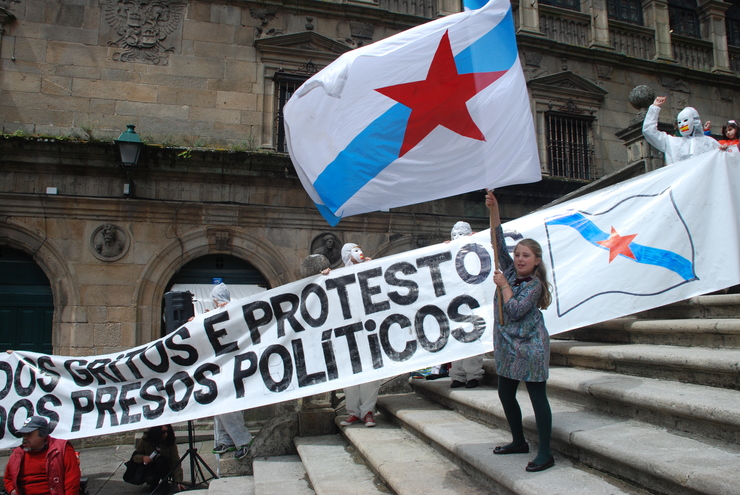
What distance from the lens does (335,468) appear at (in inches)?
185

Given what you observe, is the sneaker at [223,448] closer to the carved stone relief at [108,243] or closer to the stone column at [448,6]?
the carved stone relief at [108,243]

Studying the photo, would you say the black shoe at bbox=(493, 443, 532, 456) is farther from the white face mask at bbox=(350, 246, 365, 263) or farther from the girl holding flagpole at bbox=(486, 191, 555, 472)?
the white face mask at bbox=(350, 246, 365, 263)

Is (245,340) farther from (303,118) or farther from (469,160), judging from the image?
(469,160)

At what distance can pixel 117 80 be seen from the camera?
36.9 ft

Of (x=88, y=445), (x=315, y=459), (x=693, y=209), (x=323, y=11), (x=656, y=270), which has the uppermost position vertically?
(x=323, y=11)

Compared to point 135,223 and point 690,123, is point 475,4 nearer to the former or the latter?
point 690,123

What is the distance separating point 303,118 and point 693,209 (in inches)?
154

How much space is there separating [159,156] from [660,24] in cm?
1459

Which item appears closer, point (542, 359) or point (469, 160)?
point (542, 359)

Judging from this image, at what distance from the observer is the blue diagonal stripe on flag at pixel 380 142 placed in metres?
4.30

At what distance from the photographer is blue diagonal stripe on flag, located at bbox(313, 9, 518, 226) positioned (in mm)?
4297

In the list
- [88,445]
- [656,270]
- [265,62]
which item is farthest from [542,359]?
[265,62]

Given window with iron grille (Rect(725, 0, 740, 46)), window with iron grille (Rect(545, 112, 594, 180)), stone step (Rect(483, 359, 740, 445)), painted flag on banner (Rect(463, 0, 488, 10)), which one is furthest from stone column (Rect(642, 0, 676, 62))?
stone step (Rect(483, 359, 740, 445))

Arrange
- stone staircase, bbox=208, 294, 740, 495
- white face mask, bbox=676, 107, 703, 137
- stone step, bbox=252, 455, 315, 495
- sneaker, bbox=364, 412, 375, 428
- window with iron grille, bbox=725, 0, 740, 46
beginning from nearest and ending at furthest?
1. stone staircase, bbox=208, 294, 740, 495
2. stone step, bbox=252, 455, 315, 495
3. sneaker, bbox=364, 412, 375, 428
4. white face mask, bbox=676, 107, 703, 137
5. window with iron grille, bbox=725, 0, 740, 46
